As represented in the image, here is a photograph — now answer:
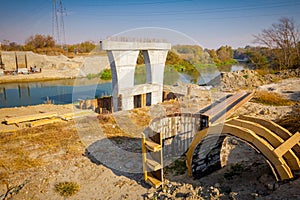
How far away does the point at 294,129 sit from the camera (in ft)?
19.4

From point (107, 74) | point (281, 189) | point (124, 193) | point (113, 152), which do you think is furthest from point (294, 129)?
point (107, 74)

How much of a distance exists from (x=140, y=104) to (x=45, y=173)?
7645 millimetres

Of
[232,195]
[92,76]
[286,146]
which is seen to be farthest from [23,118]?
[92,76]

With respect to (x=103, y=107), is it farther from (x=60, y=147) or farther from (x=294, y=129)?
(x=294, y=129)

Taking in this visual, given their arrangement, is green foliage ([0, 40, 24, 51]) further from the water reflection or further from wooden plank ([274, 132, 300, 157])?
wooden plank ([274, 132, 300, 157])

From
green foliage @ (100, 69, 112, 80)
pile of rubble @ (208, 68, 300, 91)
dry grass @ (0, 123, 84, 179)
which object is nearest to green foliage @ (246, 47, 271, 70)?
pile of rubble @ (208, 68, 300, 91)

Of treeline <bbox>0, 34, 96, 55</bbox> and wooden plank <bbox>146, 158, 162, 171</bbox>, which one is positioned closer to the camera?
wooden plank <bbox>146, 158, 162, 171</bbox>

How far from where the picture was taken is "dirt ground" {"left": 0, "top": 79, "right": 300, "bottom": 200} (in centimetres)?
433

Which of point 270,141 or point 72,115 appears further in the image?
point 72,115

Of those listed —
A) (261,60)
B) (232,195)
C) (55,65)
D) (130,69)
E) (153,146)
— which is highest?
(261,60)

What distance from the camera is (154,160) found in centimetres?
523

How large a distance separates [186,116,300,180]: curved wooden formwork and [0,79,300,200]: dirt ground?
34 centimetres

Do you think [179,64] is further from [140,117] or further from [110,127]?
[110,127]

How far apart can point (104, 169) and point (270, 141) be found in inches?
167
